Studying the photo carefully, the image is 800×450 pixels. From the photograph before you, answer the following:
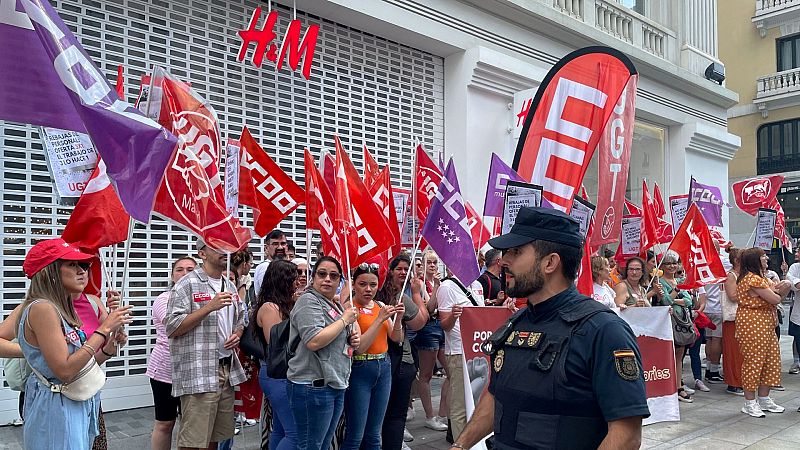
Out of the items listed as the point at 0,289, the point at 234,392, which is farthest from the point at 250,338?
the point at 0,289

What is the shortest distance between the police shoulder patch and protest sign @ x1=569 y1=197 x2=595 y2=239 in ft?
10.0

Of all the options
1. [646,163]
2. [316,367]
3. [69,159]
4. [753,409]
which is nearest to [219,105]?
[69,159]

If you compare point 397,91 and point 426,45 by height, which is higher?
point 426,45

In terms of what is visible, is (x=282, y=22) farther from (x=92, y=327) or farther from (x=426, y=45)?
(x=92, y=327)

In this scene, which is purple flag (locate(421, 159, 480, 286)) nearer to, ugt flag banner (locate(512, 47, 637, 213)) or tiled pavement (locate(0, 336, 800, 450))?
ugt flag banner (locate(512, 47, 637, 213))

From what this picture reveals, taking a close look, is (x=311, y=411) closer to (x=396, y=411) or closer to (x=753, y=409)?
(x=396, y=411)

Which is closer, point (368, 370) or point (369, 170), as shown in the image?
point (368, 370)

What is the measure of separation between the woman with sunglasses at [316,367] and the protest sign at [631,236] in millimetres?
5747

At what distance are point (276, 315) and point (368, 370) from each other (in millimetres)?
810

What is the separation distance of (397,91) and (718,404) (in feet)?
21.8

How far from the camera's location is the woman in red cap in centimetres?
324

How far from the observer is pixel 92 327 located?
4.19 m

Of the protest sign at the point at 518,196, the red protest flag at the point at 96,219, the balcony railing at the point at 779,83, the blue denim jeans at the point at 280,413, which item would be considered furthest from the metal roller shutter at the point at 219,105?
the balcony railing at the point at 779,83

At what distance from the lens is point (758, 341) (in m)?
7.69
